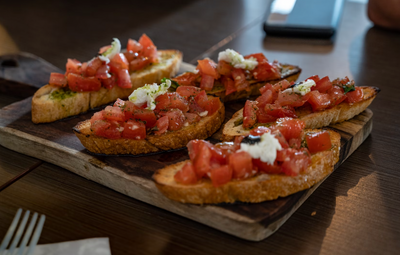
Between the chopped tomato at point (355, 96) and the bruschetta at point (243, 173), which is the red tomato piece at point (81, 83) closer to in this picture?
the bruschetta at point (243, 173)

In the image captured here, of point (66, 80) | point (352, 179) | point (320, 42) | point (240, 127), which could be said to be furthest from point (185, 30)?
point (352, 179)

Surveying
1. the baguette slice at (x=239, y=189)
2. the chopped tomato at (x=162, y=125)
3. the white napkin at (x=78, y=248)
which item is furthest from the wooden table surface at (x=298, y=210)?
the chopped tomato at (x=162, y=125)

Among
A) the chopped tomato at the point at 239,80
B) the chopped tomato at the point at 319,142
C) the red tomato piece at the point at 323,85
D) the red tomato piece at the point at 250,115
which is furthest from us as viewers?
the chopped tomato at the point at 239,80

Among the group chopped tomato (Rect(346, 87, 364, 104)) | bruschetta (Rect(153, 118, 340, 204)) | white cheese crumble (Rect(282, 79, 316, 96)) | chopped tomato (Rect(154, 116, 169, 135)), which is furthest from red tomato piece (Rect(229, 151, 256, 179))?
chopped tomato (Rect(346, 87, 364, 104))

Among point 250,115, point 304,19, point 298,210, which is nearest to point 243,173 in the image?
point 298,210

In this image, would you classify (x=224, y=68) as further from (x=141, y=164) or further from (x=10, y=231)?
(x=10, y=231)

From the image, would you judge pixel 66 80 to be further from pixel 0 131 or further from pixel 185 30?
pixel 185 30
